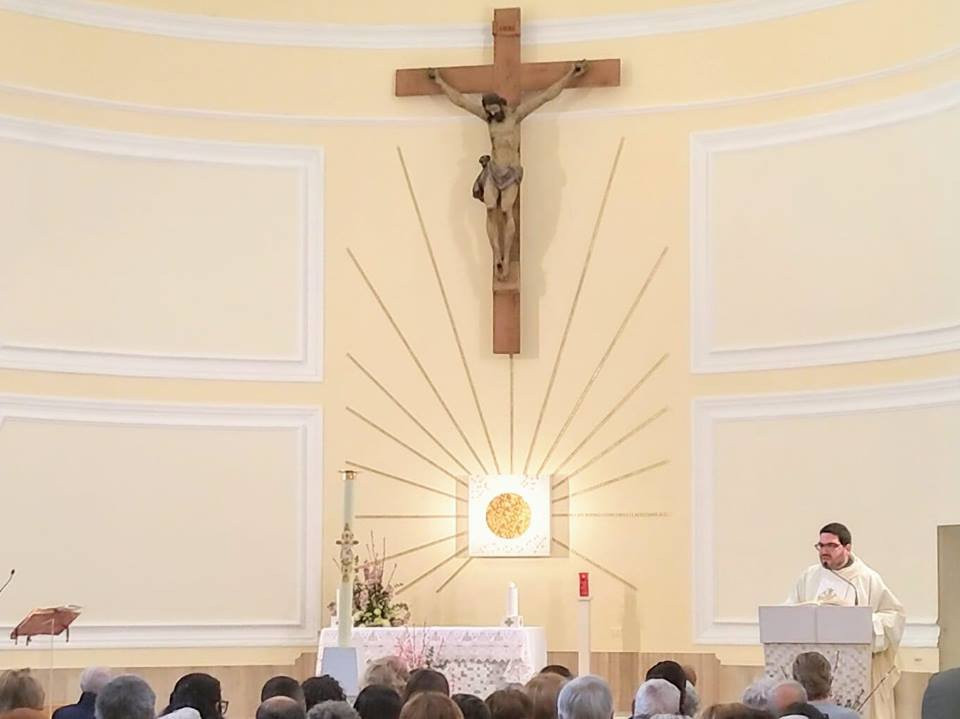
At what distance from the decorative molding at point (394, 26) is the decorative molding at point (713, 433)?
2.34 metres

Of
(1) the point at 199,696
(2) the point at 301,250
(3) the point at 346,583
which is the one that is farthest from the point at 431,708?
(2) the point at 301,250

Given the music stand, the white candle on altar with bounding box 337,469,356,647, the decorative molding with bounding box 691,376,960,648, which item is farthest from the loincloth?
the music stand

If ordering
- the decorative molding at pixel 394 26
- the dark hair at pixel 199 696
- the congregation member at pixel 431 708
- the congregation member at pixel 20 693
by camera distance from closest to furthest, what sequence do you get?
the congregation member at pixel 431 708
the dark hair at pixel 199 696
the congregation member at pixel 20 693
the decorative molding at pixel 394 26

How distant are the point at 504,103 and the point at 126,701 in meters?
6.28

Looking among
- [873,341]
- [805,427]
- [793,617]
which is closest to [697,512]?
[805,427]

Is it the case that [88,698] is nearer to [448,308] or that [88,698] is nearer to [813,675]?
[813,675]

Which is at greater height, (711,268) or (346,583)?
(711,268)

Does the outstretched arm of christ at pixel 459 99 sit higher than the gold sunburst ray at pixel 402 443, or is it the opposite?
the outstretched arm of christ at pixel 459 99

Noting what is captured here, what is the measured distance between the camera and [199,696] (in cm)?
496

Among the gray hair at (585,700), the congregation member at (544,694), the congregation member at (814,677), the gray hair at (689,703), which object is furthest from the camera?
the congregation member at (814,677)

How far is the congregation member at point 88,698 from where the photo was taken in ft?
17.8

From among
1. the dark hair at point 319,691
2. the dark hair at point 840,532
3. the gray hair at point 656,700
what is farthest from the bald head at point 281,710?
the dark hair at point 840,532

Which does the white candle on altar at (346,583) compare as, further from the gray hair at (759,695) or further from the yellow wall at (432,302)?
the yellow wall at (432,302)

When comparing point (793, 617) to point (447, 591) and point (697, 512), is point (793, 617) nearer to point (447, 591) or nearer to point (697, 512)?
point (697, 512)
